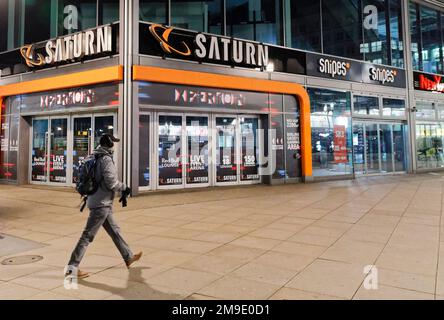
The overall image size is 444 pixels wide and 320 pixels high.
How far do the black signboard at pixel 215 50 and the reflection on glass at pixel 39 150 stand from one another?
5.66 m

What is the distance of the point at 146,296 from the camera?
3572 millimetres

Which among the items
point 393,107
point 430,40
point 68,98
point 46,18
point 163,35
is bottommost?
point 68,98

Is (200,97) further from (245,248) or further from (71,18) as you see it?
(245,248)

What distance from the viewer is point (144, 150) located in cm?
1150

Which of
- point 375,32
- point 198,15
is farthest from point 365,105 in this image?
point 198,15

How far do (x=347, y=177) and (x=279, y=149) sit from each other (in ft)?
12.8

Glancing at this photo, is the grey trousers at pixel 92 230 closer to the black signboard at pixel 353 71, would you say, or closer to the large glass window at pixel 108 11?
the large glass window at pixel 108 11

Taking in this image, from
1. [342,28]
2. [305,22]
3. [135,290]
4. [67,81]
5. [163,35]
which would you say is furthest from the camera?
[342,28]

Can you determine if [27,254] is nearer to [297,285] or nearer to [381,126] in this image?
[297,285]

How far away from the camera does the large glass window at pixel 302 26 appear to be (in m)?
14.6

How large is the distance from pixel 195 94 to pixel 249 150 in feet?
10.1

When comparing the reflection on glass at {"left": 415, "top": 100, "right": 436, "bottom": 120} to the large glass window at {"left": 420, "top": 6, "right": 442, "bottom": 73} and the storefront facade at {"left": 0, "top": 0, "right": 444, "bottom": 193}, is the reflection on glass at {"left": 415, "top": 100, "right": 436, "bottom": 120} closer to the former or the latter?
the large glass window at {"left": 420, "top": 6, "right": 442, "bottom": 73}

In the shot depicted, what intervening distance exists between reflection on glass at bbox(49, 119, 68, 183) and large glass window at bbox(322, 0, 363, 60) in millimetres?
11702

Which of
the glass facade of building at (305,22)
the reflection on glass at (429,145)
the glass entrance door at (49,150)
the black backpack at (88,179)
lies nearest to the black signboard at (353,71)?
the glass facade of building at (305,22)
